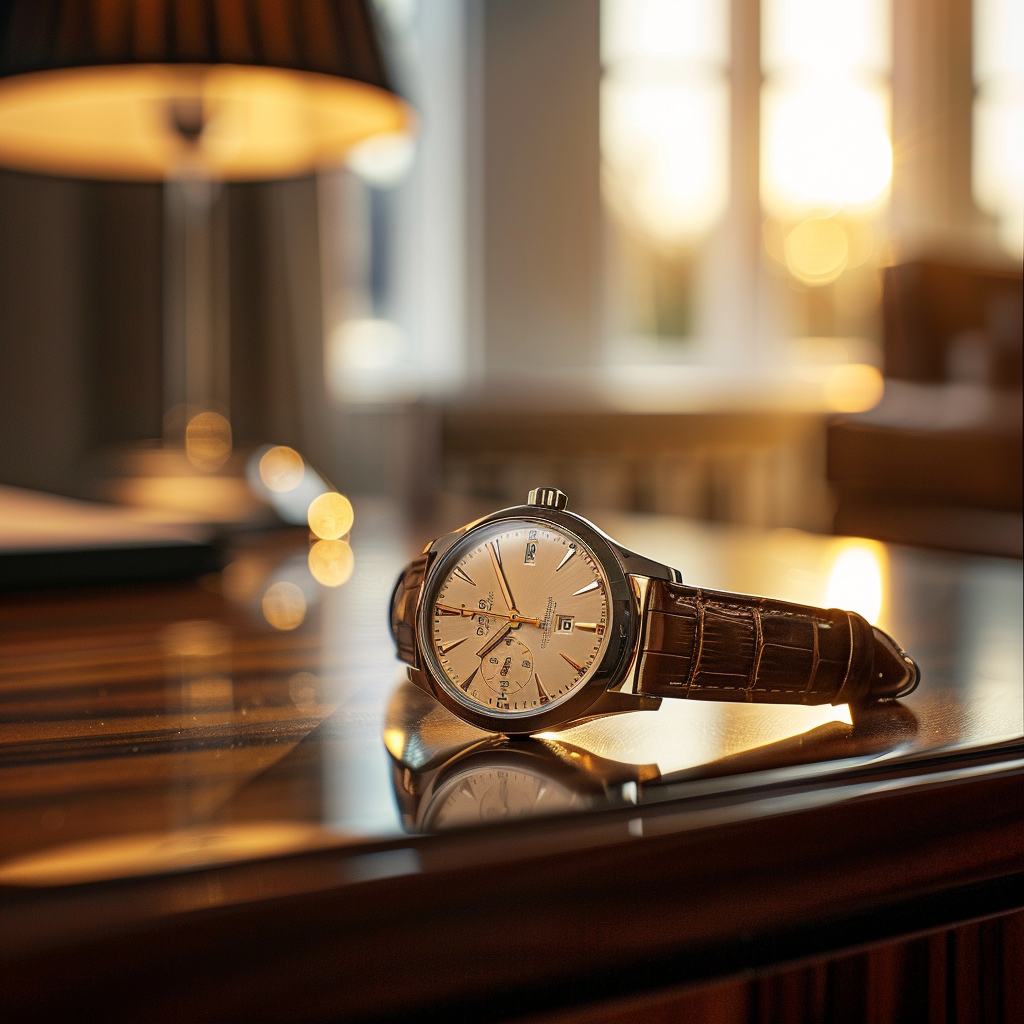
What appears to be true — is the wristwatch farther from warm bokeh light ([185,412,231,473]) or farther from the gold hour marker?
warm bokeh light ([185,412,231,473])

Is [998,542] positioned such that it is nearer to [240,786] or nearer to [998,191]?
[240,786]

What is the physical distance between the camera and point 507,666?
1.29ft

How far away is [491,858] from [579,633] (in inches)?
5.1

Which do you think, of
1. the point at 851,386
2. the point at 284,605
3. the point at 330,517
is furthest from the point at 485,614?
the point at 851,386

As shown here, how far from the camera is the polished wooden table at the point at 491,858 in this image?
0.83ft

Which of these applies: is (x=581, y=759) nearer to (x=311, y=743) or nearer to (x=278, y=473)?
(x=311, y=743)

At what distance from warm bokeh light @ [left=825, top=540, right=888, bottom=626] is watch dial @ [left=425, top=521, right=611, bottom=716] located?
10.9 inches

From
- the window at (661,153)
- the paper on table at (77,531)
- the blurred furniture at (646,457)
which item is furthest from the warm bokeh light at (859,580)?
the window at (661,153)

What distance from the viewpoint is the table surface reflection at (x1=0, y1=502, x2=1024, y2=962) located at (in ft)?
0.95

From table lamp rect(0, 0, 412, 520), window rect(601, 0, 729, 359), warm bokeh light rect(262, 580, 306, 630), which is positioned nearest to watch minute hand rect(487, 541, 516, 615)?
warm bokeh light rect(262, 580, 306, 630)

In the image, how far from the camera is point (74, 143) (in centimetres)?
139

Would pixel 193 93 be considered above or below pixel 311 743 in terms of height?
above

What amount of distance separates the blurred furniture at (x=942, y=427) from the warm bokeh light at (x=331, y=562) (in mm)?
1076

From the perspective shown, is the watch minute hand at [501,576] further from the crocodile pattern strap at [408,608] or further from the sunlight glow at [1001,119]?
the sunlight glow at [1001,119]
